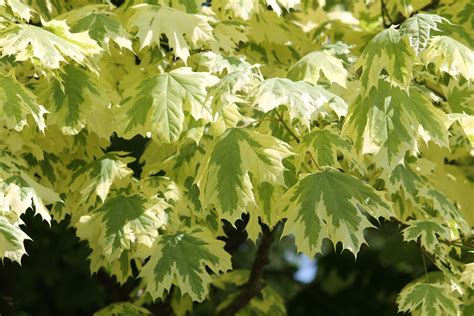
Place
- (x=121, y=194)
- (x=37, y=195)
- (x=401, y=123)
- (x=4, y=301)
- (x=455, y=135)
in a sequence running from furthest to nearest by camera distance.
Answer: (x=4, y=301), (x=455, y=135), (x=121, y=194), (x=37, y=195), (x=401, y=123)

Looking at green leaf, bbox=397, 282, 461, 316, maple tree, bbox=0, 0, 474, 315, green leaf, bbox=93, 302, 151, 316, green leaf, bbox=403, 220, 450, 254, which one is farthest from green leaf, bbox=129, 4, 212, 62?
green leaf, bbox=93, 302, 151, 316

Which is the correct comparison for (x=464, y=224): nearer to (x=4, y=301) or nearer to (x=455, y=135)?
(x=455, y=135)

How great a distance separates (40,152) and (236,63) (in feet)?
3.33

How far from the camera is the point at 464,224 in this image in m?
3.86

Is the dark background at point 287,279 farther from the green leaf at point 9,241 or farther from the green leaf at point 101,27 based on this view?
the green leaf at point 9,241

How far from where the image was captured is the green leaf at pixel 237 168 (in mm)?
2967

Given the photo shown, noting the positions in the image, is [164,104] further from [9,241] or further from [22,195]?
[9,241]

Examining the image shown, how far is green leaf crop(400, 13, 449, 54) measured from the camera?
2736mm

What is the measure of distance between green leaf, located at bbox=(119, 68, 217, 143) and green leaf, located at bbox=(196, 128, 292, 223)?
0.86 ft

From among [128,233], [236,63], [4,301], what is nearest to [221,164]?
[128,233]

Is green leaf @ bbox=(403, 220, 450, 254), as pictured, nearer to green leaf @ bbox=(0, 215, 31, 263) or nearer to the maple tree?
the maple tree

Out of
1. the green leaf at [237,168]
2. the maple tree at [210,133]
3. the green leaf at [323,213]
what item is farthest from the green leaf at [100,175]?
the green leaf at [323,213]

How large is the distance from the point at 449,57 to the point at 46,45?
1591mm

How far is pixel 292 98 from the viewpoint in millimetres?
2973
